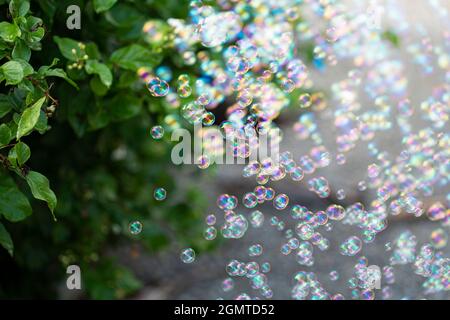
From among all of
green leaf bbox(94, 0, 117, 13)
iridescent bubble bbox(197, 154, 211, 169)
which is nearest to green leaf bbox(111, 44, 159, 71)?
green leaf bbox(94, 0, 117, 13)

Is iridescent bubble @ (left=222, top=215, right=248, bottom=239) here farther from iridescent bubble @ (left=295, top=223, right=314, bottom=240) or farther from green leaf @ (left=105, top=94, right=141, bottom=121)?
green leaf @ (left=105, top=94, right=141, bottom=121)

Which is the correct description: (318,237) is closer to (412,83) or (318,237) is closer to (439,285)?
(439,285)

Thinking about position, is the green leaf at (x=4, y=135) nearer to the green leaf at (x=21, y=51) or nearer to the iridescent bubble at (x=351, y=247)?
the green leaf at (x=21, y=51)

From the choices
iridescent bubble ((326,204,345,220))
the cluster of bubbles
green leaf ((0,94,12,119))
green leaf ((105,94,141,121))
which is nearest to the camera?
green leaf ((0,94,12,119))

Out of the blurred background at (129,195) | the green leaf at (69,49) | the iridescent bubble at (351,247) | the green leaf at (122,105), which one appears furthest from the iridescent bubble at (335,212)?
the green leaf at (69,49)

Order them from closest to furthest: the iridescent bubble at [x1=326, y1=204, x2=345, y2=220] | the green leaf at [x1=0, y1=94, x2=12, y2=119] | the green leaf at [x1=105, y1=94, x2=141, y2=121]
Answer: the green leaf at [x1=0, y1=94, x2=12, y2=119]
the green leaf at [x1=105, y1=94, x2=141, y2=121]
the iridescent bubble at [x1=326, y1=204, x2=345, y2=220]

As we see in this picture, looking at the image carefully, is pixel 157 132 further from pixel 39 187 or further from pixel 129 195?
pixel 129 195

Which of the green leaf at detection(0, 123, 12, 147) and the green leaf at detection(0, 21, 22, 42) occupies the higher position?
the green leaf at detection(0, 21, 22, 42)

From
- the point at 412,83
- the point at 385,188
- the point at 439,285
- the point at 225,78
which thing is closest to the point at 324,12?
the point at 225,78
